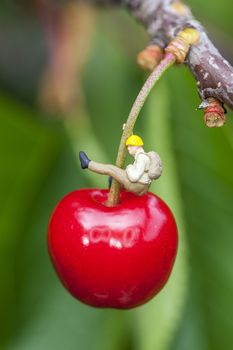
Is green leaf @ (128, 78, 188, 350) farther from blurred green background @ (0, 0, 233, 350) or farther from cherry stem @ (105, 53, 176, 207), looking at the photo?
cherry stem @ (105, 53, 176, 207)

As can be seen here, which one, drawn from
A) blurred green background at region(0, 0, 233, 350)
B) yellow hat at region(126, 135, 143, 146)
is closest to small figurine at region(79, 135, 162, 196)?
yellow hat at region(126, 135, 143, 146)

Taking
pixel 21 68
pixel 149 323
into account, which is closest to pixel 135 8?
pixel 149 323

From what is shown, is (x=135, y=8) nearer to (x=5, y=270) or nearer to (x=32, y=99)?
(x=5, y=270)

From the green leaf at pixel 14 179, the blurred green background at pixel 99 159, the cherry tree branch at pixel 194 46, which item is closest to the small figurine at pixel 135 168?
the cherry tree branch at pixel 194 46

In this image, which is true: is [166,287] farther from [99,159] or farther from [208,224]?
[99,159]

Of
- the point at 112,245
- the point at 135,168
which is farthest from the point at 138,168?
the point at 112,245

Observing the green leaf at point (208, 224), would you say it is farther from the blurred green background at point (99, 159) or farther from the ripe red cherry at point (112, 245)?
the ripe red cherry at point (112, 245)
